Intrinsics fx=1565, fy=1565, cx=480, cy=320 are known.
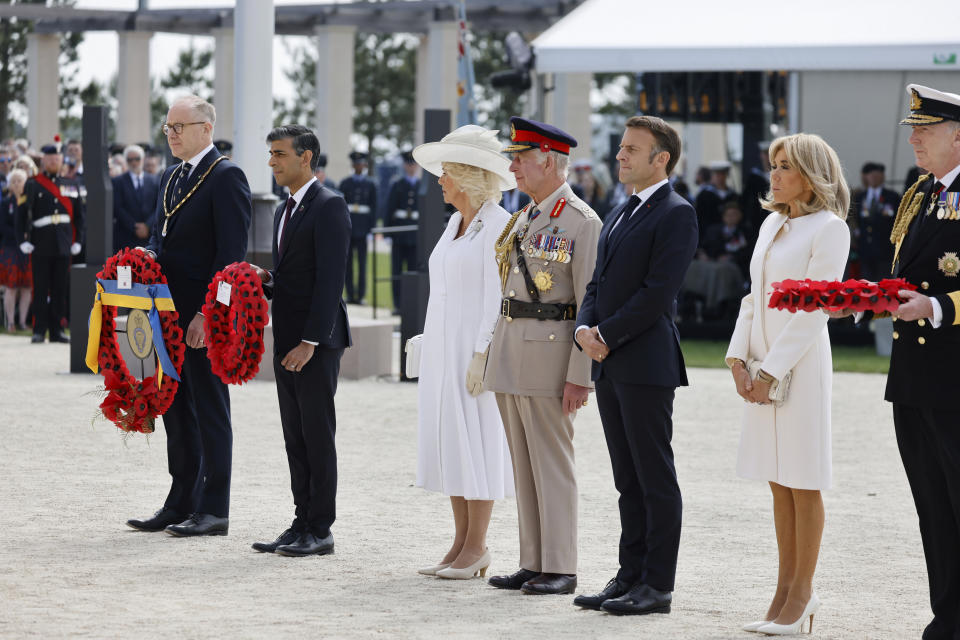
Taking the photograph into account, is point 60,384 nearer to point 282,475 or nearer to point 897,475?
point 282,475

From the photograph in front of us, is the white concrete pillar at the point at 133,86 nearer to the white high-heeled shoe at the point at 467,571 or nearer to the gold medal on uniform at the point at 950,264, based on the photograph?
the white high-heeled shoe at the point at 467,571

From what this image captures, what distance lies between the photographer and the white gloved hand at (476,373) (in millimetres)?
6133

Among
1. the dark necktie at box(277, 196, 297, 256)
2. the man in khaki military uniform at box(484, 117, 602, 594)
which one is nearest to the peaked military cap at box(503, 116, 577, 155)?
the man in khaki military uniform at box(484, 117, 602, 594)

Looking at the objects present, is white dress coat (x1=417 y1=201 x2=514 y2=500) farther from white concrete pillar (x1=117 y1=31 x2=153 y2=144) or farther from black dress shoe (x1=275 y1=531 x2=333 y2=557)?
white concrete pillar (x1=117 y1=31 x2=153 y2=144)

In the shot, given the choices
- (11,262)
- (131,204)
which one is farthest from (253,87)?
(11,262)

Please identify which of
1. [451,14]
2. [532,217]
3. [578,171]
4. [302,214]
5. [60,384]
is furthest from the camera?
[451,14]

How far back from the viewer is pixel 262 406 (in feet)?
38.1

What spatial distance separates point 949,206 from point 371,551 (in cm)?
299

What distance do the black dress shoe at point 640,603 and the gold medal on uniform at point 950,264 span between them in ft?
5.13

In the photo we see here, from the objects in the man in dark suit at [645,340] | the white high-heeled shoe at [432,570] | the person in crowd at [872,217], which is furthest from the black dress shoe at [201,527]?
the person in crowd at [872,217]

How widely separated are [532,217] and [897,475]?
4.18 meters

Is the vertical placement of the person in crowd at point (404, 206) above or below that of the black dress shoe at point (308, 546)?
above

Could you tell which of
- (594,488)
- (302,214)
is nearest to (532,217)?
(302,214)

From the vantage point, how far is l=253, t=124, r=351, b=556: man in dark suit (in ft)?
21.9
